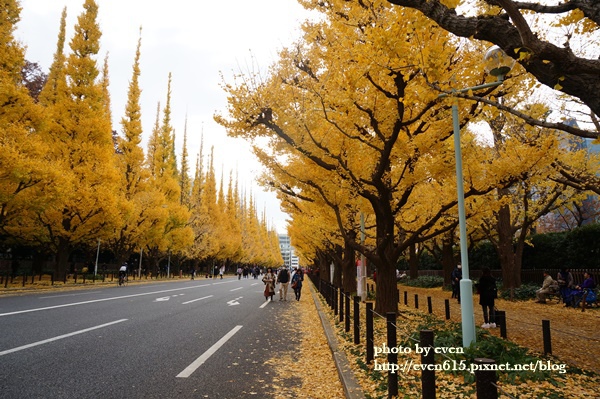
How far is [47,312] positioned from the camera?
400 inches

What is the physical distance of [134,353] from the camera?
20.1 ft

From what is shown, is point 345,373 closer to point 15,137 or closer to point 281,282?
point 281,282

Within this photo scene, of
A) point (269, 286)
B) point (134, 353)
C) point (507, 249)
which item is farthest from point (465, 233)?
point (507, 249)

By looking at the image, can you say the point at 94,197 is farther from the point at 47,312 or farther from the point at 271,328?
the point at 271,328

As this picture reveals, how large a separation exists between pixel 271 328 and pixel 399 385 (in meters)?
5.29

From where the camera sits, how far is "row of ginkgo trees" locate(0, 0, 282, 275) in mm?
17922

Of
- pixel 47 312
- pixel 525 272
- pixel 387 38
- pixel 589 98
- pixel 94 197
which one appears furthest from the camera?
pixel 94 197

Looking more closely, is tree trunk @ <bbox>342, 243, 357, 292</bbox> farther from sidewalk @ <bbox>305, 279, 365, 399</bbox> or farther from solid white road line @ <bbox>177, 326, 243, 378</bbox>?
sidewalk @ <bbox>305, 279, 365, 399</bbox>

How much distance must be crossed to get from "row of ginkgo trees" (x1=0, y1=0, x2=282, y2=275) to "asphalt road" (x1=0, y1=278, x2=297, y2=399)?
10.5m

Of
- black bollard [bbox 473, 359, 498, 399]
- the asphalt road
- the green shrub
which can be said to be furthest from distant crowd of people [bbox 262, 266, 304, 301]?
black bollard [bbox 473, 359, 498, 399]

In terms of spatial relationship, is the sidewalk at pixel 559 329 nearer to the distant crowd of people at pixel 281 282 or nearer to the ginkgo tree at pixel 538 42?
the ginkgo tree at pixel 538 42

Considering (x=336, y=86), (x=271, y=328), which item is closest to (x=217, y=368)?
(x=271, y=328)

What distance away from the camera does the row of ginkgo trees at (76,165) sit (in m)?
17.9

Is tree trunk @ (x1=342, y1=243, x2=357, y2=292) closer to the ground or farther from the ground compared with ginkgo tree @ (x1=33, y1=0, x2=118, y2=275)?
closer to the ground
